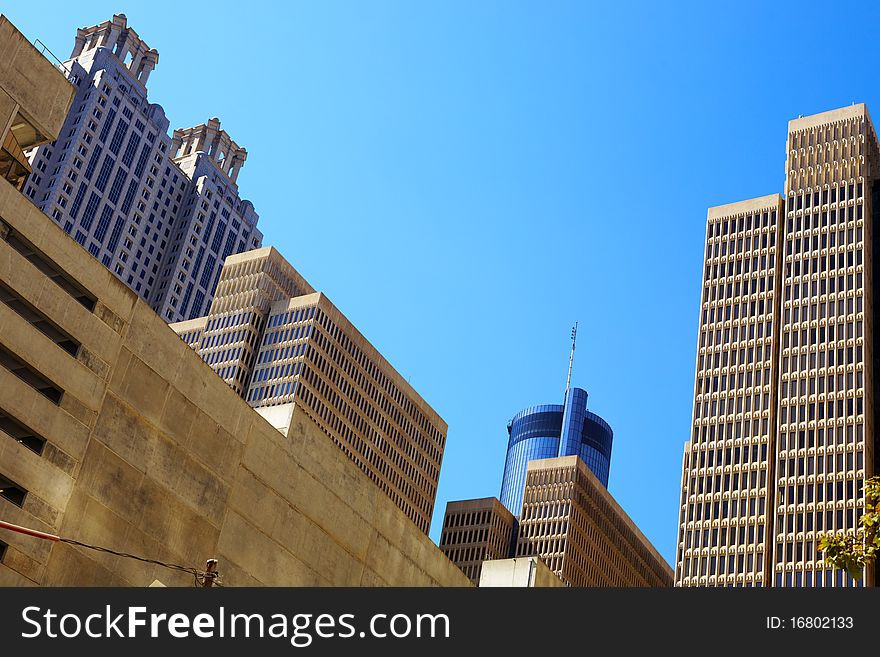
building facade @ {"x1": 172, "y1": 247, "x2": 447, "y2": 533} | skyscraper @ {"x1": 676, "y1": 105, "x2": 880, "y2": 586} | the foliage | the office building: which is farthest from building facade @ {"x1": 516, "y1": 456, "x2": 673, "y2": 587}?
the foliage

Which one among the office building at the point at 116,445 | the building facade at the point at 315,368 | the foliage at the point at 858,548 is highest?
the building facade at the point at 315,368

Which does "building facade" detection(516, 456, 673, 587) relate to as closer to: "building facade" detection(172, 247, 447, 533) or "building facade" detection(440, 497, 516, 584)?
"building facade" detection(440, 497, 516, 584)

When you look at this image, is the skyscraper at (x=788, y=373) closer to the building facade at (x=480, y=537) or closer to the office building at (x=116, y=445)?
the building facade at (x=480, y=537)

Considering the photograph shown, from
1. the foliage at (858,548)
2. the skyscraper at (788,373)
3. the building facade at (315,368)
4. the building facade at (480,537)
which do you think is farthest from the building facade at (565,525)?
the foliage at (858,548)

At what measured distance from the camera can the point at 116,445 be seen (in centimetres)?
3912

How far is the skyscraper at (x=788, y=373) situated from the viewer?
131 m

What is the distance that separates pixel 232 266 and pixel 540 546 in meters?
71.1

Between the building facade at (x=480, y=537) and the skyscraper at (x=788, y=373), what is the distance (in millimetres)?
57514

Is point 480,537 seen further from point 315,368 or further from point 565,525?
point 315,368

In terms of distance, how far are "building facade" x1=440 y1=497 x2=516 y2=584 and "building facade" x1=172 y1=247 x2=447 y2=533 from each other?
749cm

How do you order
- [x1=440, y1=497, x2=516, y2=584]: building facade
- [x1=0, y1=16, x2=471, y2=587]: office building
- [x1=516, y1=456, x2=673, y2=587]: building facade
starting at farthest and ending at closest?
[x1=440, y1=497, x2=516, y2=584]: building facade → [x1=516, y1=456, x2=673, y2=587]: building facade → [x1=0, y1=16, x2=471, y2=587]: office building

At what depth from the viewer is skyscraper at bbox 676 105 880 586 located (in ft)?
430

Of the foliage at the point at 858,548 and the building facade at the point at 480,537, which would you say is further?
the building facade at the point at 480,537
